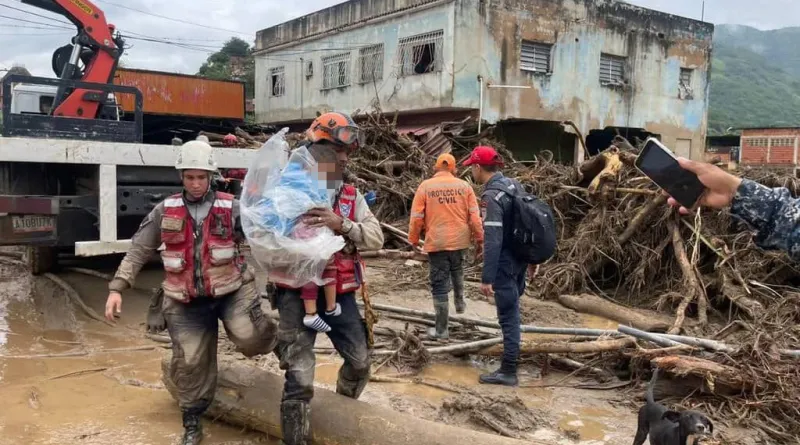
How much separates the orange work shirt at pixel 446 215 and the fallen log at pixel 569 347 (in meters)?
1.14

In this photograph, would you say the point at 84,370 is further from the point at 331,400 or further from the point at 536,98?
the point at 536,98

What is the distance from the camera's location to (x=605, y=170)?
28.1 ft

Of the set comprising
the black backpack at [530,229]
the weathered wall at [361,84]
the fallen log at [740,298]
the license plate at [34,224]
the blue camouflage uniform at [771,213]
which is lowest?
the fallen log at [740,298]

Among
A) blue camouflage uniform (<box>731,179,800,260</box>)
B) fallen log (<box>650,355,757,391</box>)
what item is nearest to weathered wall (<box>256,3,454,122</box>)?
fallen log (<box>650,355,757,391</box>)

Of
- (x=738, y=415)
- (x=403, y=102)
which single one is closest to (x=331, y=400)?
(x=738, y=415)

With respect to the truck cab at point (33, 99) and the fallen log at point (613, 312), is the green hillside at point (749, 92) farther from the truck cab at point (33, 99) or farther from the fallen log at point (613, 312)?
the truck cab at point (33, 99)

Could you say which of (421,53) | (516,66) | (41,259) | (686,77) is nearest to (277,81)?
(421,53)

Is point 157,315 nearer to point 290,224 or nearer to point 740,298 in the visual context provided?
point 290,224

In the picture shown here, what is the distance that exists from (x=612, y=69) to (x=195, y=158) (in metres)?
20.2

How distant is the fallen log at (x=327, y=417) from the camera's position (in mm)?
3246

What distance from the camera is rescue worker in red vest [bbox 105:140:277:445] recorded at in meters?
3.63

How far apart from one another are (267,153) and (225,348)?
254 centimetres

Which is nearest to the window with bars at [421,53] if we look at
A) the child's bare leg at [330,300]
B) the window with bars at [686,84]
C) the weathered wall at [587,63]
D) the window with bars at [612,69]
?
the weathered wall at [587,63]

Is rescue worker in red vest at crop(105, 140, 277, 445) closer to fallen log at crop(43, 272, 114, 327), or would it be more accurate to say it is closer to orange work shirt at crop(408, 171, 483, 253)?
orange work shirt at crop(408, 171, 483, 253)
